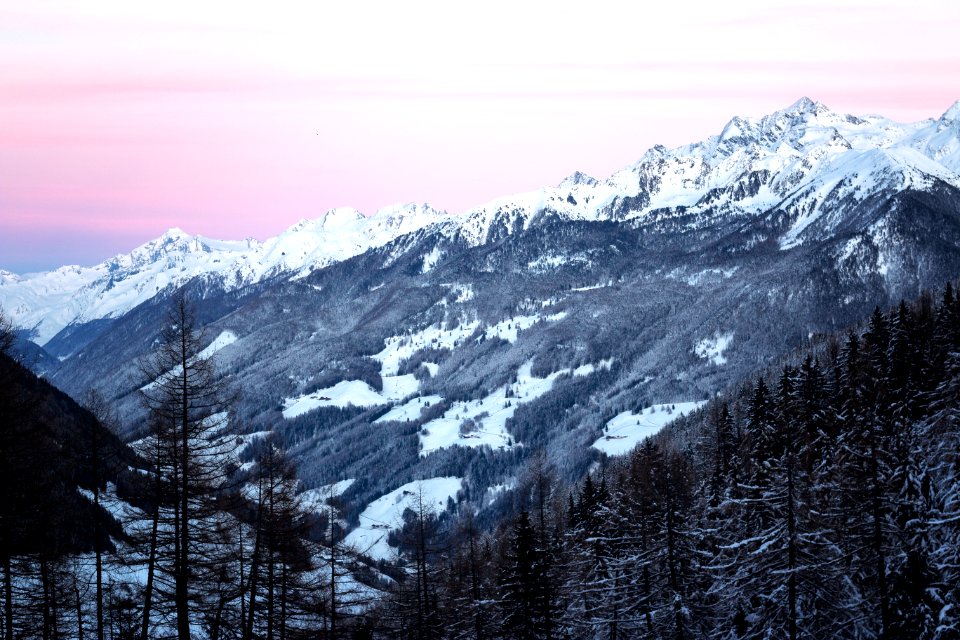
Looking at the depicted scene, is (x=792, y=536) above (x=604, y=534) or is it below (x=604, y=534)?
above

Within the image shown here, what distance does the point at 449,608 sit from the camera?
59562 mm

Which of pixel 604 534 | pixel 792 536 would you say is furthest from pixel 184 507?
pixel 604 534

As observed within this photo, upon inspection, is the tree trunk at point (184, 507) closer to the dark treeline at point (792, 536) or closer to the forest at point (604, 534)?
the forest at point (604, 534)

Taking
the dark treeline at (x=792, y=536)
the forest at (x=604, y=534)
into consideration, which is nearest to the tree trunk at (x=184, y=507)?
the forest at (x=604, y=534)

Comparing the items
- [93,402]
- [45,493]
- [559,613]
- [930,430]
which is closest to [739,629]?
[559,613]

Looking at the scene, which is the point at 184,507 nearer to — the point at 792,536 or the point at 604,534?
the point at 792,536

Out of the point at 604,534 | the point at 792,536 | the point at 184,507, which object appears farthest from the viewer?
the point at 604,534

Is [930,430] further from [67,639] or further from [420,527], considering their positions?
[67,639]

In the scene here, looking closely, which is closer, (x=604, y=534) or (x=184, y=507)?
(x=184, y=507)

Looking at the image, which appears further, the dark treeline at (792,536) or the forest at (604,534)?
the dark treeline at (792,536)

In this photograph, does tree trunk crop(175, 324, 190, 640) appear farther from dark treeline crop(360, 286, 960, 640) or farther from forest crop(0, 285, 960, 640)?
dark treeline crop(360, 286, 960, 640)

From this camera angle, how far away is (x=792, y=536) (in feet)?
107

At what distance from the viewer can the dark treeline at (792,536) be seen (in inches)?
1280

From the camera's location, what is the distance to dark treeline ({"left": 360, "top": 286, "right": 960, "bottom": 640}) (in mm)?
32500
